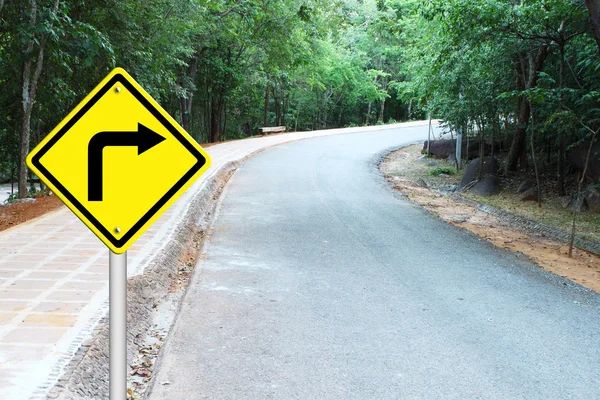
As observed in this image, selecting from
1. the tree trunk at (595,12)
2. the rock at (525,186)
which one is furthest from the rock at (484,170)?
the tree trunk at (595,12)

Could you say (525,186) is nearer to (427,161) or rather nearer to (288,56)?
(427,161)

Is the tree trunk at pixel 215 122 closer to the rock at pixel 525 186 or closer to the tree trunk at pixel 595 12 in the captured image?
the rock at pixel 525 186

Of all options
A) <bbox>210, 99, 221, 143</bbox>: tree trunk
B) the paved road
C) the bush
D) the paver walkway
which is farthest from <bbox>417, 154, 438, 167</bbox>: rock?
the paver walkway

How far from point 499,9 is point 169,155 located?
10.9 metres

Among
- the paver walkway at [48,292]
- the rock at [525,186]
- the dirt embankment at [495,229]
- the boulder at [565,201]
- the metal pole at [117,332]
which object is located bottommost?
the dirt embankment at [495,229]

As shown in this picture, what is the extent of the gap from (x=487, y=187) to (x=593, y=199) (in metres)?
3.38

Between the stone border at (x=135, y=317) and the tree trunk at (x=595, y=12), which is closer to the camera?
the stone border at (x=135, y=317)

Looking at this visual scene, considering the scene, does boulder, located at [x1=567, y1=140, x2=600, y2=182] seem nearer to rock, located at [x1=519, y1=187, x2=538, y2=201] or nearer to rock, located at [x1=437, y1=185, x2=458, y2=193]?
rock, located at [x1=519, y1=187, x2=538, y2=201]

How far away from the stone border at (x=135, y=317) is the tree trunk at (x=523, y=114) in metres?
9.57

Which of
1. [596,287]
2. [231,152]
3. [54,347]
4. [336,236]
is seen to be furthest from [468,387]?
[231,152]

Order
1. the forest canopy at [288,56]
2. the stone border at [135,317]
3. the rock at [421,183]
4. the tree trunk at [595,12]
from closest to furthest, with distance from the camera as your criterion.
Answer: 1. the stone border at [135,317]
2. the tree trunk at [595,12]
3. the forest canopy at [288,56]
4. the rock at [421,183]

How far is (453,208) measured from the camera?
1459 centimetres

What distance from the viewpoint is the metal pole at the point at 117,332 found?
2.19 meters

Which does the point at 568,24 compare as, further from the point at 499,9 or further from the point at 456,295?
the point at 456,295
